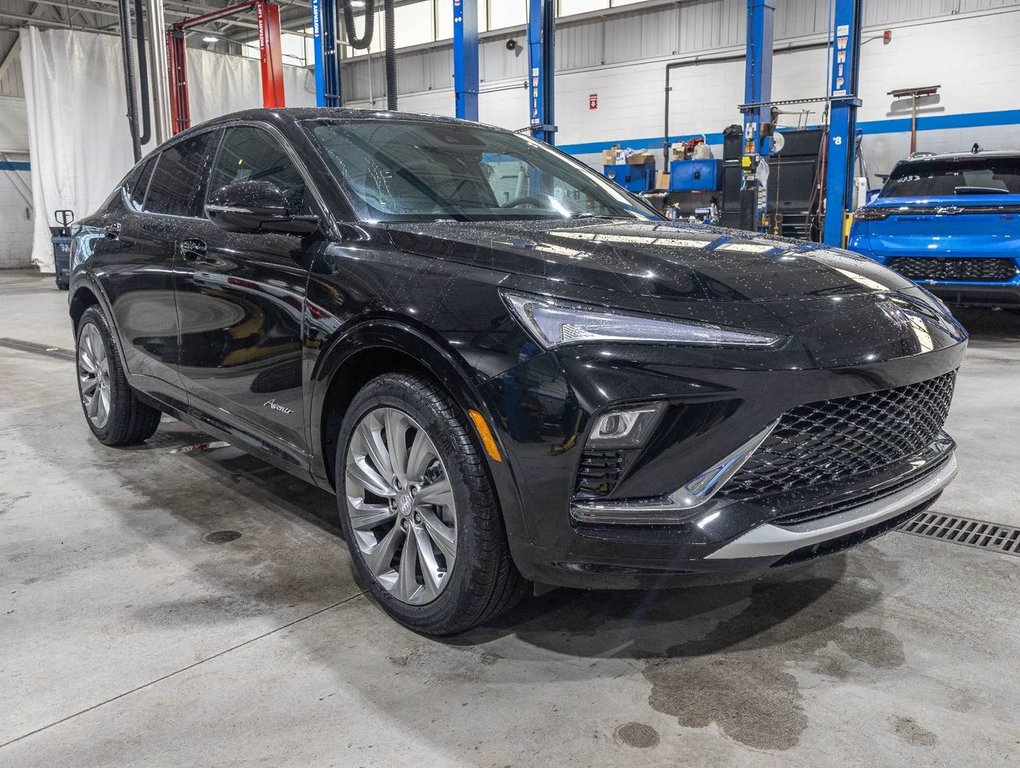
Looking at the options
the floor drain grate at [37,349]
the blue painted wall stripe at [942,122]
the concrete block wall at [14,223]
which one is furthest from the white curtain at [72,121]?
the blue painted wall stripe at [942,122]

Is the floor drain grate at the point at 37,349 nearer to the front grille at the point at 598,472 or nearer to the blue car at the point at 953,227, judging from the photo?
the front grille at the point at 598,472

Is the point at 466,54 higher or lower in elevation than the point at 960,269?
higher

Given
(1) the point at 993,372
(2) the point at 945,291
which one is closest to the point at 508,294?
(1) the point at 993,372

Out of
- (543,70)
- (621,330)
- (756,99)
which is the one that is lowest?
(621,330)

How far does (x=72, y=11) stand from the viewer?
61.4 feet

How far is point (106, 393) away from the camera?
387 cm

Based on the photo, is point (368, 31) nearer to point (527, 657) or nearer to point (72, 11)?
point (527, 657)

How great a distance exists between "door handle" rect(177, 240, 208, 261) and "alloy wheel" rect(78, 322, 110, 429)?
3.21 feet

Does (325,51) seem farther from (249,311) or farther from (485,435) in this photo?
(485,435)

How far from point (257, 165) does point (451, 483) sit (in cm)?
141

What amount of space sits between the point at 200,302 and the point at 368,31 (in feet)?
20.2

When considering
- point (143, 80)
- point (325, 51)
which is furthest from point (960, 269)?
point (143, 80)

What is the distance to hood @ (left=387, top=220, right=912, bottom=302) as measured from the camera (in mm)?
1831

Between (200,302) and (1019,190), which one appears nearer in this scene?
(200,302)
